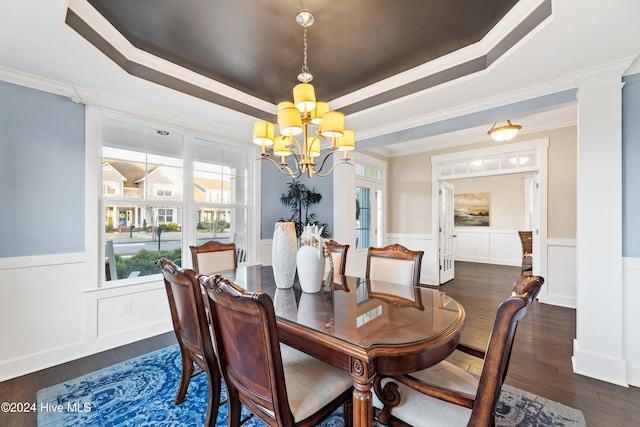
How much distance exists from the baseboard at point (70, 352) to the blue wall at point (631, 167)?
14.8 ft

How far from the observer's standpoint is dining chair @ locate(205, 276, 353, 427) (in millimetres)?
1050

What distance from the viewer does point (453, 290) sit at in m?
4.92

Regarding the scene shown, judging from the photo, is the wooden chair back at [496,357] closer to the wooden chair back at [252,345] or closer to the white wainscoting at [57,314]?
the wooden chair back at [252,345]

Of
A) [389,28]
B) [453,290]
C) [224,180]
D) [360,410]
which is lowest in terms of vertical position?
[453,290]

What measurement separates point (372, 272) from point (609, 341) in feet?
6.37

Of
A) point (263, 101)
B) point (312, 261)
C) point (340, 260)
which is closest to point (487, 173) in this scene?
point (340, 260)

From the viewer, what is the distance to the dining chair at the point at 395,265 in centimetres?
223

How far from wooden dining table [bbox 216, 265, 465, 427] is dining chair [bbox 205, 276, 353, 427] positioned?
0.18m

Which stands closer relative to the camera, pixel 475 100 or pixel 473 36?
pixel 473 36

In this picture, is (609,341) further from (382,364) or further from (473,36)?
(473,36)

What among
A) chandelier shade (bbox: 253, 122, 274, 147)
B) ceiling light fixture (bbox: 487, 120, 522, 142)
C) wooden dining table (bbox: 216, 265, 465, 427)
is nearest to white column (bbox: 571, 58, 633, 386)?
ceiling light fixture (bbox: 487, 120, 522, 142)

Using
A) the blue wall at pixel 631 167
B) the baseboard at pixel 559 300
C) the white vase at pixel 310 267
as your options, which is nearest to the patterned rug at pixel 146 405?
the white vase at pixel 310 267

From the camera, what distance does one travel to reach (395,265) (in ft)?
7.70

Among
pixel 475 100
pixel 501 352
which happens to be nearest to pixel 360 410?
pixel 501 352
